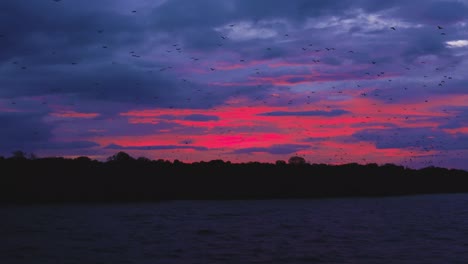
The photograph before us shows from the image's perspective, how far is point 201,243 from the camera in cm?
4288

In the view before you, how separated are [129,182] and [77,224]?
285 feet

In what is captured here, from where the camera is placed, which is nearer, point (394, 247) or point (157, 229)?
point (394, 247)

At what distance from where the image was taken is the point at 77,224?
201 feet

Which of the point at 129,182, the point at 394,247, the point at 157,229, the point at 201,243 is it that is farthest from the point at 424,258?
the point at 129,182

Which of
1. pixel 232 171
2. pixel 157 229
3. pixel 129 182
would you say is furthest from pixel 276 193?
pixel 157 229

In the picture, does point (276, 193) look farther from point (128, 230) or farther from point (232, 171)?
point (128, 230)

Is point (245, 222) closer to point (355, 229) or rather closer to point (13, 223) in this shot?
point (355, 229)

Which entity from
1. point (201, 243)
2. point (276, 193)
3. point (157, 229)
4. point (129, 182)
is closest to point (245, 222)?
point (157, 229)

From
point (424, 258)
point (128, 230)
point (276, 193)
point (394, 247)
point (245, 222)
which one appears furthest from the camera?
point (276, 193)

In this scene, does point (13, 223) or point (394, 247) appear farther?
point (13, 223)

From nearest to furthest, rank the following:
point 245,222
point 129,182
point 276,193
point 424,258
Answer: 1. point 424,258
2. point 245,222
3. point 129,182
4. point 276,193

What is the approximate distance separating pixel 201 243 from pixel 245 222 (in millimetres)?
22367

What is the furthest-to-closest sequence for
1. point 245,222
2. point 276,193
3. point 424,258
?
point 276,193
point 245,222
point 424,258

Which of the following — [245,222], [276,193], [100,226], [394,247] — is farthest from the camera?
[276,193]
